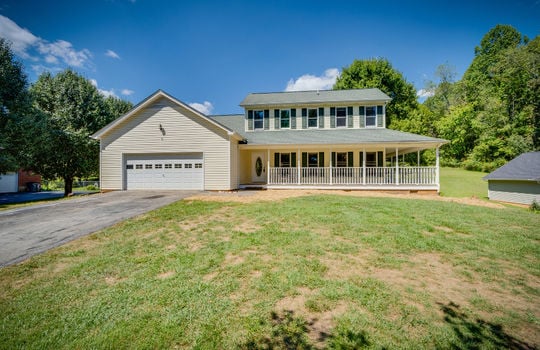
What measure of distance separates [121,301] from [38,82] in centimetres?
2463

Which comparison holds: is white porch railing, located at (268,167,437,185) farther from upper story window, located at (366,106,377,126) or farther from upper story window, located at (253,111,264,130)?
upper story window, located at (253,111,264,130)

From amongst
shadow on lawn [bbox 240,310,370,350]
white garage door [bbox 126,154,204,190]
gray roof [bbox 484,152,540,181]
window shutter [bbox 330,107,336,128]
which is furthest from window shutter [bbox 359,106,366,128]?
shadow on lawn [bbox 240,310,370,350]

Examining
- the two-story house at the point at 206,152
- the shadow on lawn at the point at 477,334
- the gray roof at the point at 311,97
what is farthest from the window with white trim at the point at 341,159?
the shadow on lawn at the point at 477,334

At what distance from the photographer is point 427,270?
405cm

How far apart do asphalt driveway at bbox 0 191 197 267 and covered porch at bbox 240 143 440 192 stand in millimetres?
7972

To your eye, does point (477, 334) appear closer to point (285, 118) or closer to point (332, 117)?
point (332, 117)

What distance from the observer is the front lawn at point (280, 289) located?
2.54 meters

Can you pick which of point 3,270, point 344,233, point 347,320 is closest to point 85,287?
point 3,270

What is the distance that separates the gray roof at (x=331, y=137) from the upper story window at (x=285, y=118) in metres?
0.49

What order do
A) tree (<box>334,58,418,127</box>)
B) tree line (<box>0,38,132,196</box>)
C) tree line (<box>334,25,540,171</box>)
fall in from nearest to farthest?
1. tree line (<box>0,38,132,196</box>)
2. tree line (<box>334,25,540,171</box>)
3. tree (<box>334,58,418,127</box>)

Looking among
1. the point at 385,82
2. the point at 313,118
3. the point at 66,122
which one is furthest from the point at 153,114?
the point at 385,82

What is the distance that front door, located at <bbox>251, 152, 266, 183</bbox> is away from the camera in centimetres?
1722

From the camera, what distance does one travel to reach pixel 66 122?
1747cm

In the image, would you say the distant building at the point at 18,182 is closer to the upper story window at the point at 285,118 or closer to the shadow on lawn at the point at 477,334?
the upper story window at the point at 285,118
